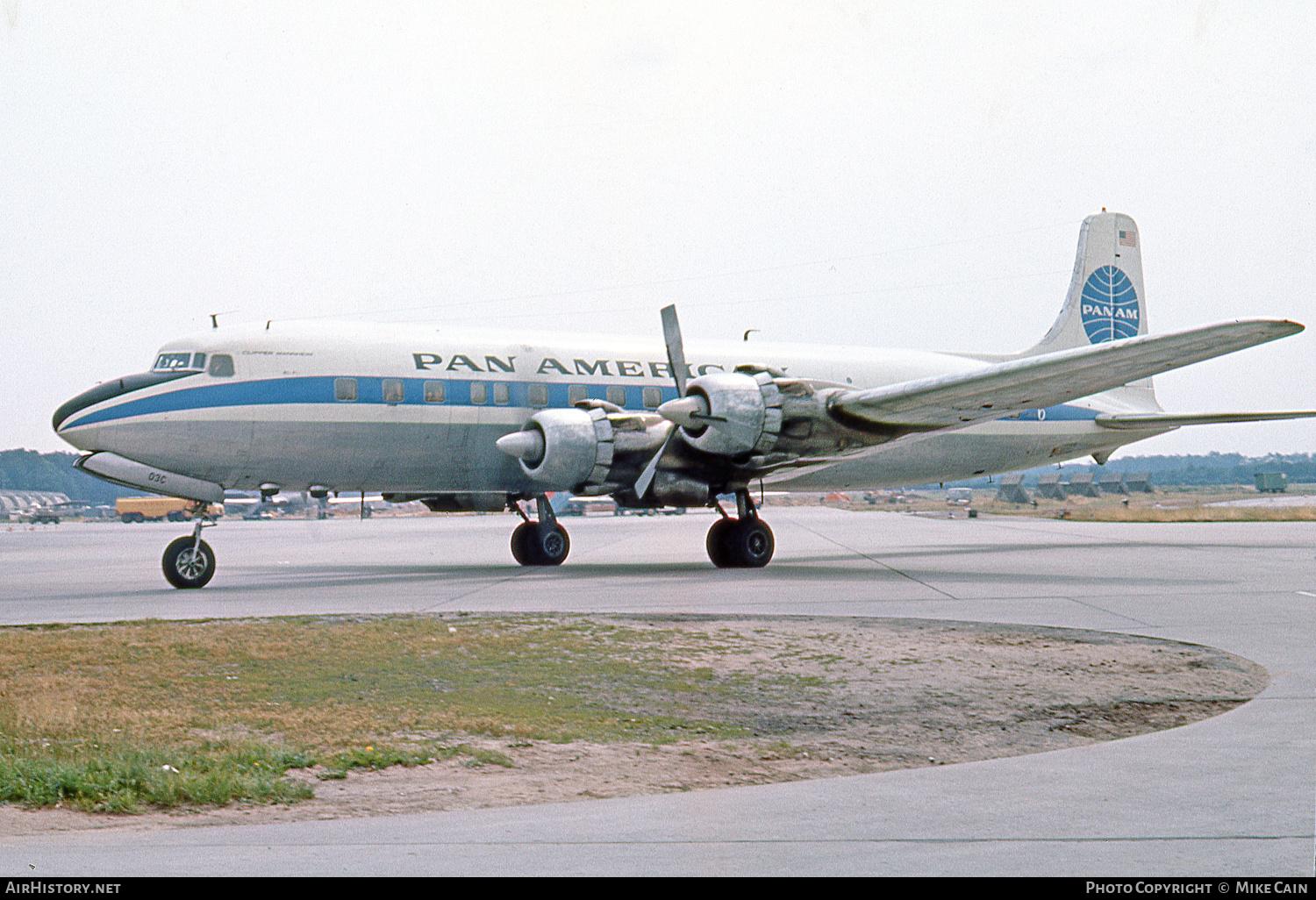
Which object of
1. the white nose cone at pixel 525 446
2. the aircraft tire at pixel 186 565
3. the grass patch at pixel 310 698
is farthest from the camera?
the white nose cone at pixel 525 446

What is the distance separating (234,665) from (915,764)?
6.30 meters

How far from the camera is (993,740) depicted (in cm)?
677

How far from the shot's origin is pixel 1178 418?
2631 cm

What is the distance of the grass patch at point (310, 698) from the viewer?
6.05 meters

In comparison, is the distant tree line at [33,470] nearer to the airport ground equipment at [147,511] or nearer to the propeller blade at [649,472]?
the airport ground equipment at [147,511]

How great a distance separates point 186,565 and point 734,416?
925cm

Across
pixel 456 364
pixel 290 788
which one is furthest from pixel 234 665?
pixel 456 364

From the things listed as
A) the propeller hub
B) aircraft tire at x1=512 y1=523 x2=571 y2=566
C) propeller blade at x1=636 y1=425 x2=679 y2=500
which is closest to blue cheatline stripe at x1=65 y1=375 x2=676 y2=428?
propeller blade at x1=636 y1=425 x2=679 y2=500

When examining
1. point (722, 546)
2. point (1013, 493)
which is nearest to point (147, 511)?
point (1013, 493)

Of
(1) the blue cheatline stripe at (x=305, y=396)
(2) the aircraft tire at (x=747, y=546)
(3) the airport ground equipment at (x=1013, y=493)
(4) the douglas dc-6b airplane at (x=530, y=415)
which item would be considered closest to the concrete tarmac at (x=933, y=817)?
(4) the douglas dc-6b airplane at (x=530, y=415)

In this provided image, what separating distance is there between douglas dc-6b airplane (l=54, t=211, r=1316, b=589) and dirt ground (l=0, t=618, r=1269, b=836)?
26.9 feet

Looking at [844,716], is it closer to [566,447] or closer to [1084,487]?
[566,447]

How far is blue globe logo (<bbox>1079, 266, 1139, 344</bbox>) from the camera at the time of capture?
2845 centimetres

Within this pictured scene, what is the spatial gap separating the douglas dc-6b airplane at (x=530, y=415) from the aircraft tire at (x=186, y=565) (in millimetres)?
32
